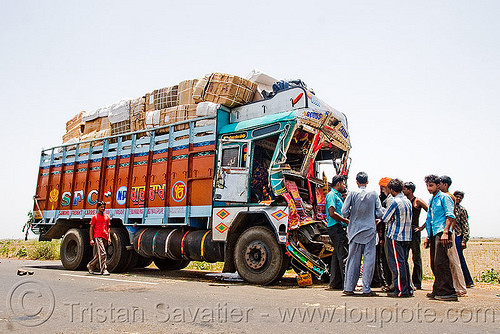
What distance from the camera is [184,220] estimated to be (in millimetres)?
8547

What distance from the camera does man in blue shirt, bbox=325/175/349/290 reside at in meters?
6.44

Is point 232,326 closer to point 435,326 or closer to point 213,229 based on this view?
point 435,326

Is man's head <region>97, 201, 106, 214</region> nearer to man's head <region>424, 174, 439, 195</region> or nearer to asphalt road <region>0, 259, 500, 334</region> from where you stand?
asphalt road <region>0, 259, 500, 334</region>

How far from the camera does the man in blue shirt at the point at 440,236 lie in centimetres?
522

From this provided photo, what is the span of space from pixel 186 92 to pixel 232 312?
611 centimetres

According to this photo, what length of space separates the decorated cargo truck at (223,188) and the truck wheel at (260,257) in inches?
0.7

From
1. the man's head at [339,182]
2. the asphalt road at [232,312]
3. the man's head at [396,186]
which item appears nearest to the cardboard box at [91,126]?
the asphalt road at [232,312]

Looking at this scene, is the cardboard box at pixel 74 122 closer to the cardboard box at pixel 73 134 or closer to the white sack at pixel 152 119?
the cardboard box at pixel 73 134

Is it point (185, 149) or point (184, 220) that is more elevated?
point (185, 149)

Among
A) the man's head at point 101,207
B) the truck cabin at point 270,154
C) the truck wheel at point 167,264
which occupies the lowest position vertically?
the truck wheel at point 167,264

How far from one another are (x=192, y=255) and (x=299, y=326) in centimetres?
459

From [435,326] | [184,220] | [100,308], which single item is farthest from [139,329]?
[184,220]

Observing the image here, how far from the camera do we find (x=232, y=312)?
446cm

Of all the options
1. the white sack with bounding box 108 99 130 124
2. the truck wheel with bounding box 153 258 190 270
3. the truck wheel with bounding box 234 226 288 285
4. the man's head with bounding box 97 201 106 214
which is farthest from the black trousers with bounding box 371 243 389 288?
the white sack with bounding box 108 99 130 124
